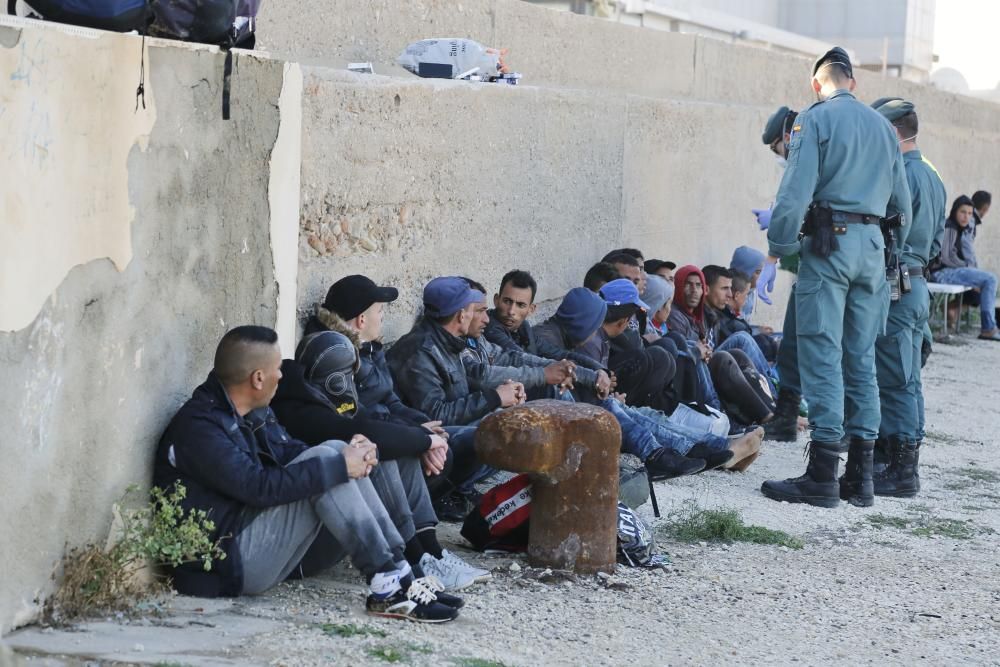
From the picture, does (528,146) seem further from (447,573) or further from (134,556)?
(134,556)

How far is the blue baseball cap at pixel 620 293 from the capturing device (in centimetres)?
714

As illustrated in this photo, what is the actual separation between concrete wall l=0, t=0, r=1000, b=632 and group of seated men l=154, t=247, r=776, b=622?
22cm

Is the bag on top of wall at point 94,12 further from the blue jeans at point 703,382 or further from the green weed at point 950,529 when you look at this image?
the blue jeans at point 703,382

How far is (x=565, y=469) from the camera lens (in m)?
4.71

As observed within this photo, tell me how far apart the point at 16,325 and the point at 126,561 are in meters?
0.80

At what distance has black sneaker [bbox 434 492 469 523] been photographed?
548cm

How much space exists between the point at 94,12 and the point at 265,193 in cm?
89

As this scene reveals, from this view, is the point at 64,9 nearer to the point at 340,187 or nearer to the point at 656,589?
the point at 340,187

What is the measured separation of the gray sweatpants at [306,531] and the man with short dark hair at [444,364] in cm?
138

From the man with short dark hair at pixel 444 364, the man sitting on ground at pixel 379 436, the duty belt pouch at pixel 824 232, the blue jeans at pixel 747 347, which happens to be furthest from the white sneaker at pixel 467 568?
the blue jeans at pixel 747 347

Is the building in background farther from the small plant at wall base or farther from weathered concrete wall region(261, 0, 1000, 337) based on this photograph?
the small plant at wall base

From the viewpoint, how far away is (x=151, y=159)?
3.99 meters

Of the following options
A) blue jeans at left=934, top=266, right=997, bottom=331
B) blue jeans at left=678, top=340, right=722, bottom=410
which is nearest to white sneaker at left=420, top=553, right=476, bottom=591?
blue jeans at left=678, top=340, right=722, bottom=410

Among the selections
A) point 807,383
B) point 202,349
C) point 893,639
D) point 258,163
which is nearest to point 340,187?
point 258,163
